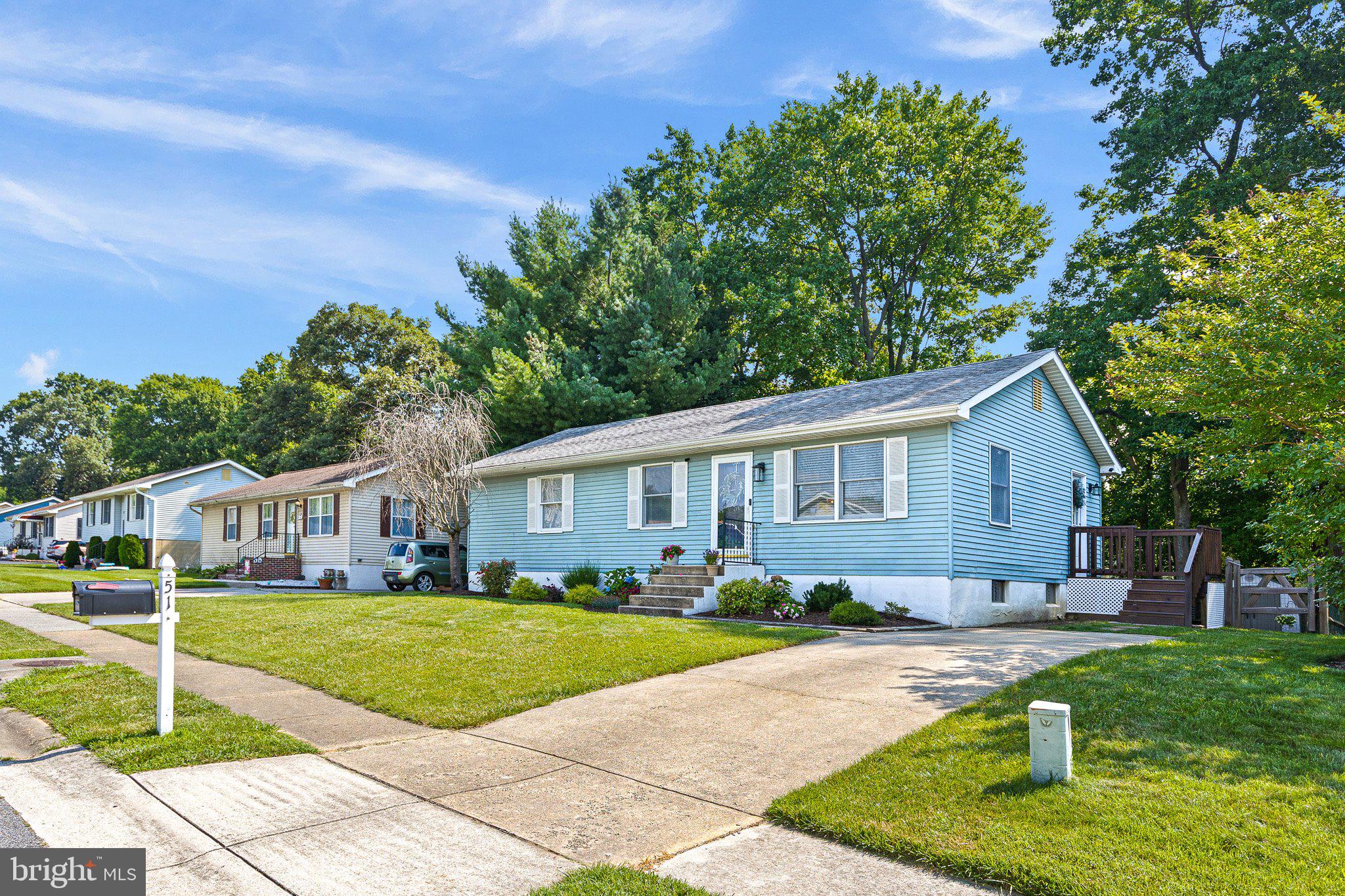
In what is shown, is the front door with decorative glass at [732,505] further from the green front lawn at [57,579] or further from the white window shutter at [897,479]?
the green front lawn at [57,579]

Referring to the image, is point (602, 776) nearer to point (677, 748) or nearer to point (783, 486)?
point (677, 748)

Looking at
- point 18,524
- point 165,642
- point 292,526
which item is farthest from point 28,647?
point 18,524

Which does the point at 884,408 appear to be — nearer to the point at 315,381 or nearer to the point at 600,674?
the point at 600,674

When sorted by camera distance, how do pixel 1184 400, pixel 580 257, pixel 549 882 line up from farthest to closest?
pixel 580 257
pixel 1184 400
pixel 549 882

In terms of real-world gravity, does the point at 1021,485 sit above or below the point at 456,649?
above

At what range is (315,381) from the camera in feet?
147

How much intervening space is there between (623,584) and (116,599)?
11918 millimetres

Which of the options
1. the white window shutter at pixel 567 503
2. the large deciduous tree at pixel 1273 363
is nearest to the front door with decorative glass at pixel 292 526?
the white window shutter at pixel 567 503

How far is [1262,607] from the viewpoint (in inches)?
658

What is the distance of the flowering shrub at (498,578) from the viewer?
2084 centimetres

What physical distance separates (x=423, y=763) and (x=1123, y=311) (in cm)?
2500

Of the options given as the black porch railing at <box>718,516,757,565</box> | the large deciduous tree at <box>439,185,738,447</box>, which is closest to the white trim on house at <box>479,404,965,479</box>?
the black porch railing at <box>718,516,757,565</box>

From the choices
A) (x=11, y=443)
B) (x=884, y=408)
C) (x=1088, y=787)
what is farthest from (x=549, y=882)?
(x=11, y=443)

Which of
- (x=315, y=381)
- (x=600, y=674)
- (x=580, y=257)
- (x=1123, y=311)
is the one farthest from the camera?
(x=315, y=381)
